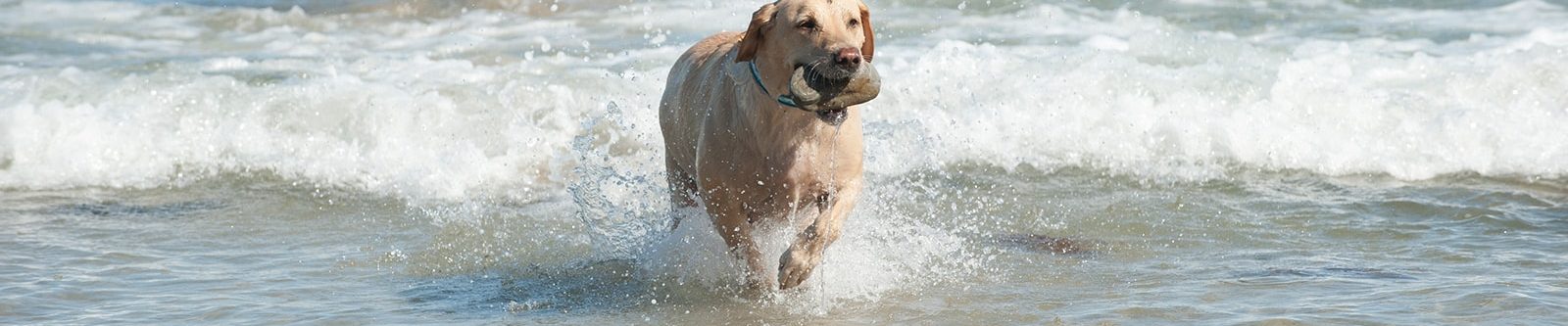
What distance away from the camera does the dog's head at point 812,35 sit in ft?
14.9

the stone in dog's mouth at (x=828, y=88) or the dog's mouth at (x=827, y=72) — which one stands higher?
the dog's mouth at (x=827, y=72)

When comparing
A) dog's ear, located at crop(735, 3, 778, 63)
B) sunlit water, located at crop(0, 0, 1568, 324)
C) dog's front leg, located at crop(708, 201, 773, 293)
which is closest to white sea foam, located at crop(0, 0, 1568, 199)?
sunlit water, located at crop(0, 0, 1568, 324)

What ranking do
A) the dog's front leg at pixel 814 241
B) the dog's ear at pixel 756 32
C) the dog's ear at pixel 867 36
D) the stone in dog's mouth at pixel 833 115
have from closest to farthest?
the stone in dog's mouth at pixel 833 115, the dog's ear at pixel 756 32, the dog's ear at pixel 867 36, the dog's front leg at pixel 814 241

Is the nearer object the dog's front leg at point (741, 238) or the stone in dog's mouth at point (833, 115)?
the stone in dog's mouth at point (833, 115)

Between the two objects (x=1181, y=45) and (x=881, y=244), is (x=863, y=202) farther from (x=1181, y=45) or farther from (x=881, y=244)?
(x=1181, y=45)

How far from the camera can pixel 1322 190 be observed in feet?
26.2

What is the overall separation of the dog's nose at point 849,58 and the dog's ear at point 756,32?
0.43 metres

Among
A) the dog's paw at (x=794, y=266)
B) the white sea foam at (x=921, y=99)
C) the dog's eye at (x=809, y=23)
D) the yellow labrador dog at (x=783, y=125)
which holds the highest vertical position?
the dog's eye at (x=809, y=23)

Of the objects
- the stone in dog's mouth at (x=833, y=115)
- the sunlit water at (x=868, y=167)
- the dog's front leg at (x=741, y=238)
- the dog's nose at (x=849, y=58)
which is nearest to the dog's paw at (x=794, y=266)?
the sunlit water at (x=868, y=167)

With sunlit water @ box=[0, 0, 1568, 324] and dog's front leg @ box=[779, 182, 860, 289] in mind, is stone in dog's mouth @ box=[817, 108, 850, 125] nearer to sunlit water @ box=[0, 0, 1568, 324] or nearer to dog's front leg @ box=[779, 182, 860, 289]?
dog's front leg @ box=[779, 182, 860, 289]

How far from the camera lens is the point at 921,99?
34.0 ft

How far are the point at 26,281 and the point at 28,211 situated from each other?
7.60 feet

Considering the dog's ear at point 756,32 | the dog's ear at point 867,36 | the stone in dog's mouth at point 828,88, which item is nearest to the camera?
the stone in dog's mouth at point 828,88

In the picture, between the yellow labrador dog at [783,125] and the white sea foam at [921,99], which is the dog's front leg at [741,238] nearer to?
the yellow labrador dog at [783,125]
